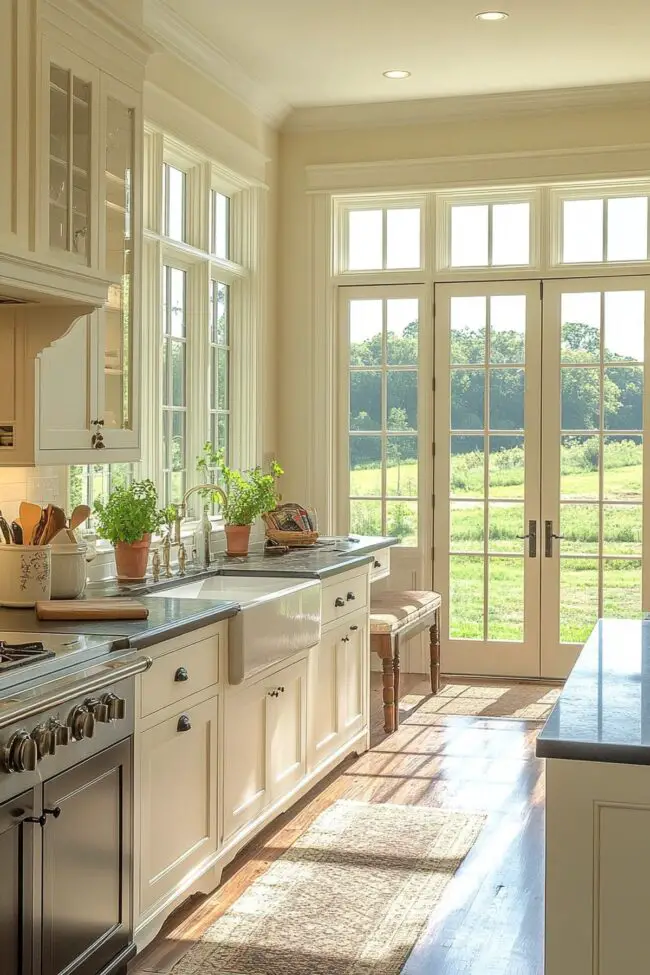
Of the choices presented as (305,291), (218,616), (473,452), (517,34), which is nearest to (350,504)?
(473,452)

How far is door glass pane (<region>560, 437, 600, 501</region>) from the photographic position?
257 inches

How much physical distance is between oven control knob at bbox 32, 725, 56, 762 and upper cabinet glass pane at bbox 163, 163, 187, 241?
10.6ft

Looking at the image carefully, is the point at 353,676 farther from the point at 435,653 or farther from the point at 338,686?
the point at 435,653

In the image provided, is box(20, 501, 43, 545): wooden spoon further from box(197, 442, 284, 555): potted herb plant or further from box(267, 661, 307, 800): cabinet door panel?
box(197, 442, 284, 555): potted herb plant

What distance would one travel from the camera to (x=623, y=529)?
6.50 meters

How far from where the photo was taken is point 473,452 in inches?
264

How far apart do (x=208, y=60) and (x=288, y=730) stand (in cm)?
319

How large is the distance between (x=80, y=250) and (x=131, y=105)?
0.65 metres

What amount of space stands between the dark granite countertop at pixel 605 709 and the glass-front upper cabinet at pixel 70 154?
5.97ft

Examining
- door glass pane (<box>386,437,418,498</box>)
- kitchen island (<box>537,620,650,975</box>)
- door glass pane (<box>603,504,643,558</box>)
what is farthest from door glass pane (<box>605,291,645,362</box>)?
kitchen island (<box>537,620,650,975</box>)

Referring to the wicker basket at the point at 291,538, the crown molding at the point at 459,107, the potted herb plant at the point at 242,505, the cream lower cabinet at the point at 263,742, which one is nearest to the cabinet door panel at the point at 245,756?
the cream lower cabinet at the point at 263,742

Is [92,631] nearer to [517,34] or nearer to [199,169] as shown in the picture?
[199,169]

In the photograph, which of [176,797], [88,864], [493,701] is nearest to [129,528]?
[176,797]

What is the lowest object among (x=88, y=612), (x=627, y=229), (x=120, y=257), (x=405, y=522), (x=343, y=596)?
(x=343, y=596)
